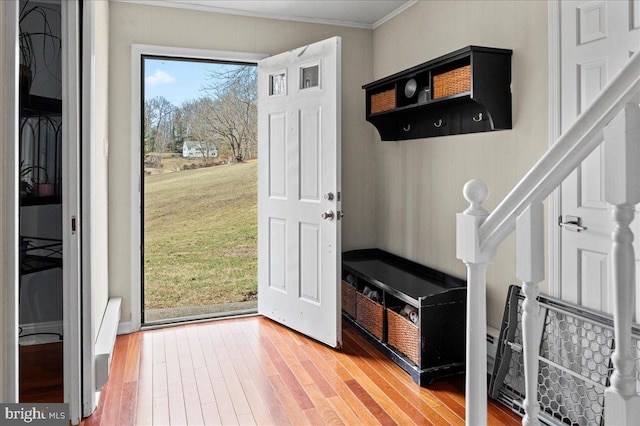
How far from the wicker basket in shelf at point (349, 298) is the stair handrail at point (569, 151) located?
2465 millimetres

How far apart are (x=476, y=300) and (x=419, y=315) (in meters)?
1.57

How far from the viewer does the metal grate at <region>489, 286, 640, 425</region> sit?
6.66ft

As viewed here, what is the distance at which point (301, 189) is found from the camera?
11.2 ft

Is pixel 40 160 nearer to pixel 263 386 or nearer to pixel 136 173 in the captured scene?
pixel 136 173

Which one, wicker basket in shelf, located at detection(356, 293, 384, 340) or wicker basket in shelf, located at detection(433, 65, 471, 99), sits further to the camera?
wicker basket in shelf, located at detection(356, 293, 384, 340)

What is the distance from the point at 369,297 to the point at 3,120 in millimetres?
2526

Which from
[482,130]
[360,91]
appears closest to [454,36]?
[482,130]

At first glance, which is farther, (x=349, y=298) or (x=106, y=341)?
(x=349, y=298)

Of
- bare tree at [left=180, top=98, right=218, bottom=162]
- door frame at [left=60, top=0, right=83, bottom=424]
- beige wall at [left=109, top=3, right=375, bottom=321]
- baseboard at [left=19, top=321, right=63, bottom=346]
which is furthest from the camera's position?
bare tree at [left=180, top=98, right=218, bottom=162]

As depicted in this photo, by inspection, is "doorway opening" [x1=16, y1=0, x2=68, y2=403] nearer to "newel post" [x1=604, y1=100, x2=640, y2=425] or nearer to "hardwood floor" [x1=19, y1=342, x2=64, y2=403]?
"hardwood floor" [x1=19, y1=342, x2=64, y2=403]

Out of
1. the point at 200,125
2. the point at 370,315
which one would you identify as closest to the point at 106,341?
the point at 370,315

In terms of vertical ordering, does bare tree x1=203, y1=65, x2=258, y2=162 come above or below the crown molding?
below

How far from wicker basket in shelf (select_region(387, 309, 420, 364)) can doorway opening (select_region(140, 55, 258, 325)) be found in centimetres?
→ 230

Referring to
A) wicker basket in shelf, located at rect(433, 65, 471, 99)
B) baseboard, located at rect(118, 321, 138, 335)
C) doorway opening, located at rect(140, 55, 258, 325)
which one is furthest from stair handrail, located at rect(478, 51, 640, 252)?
doorway opening, located at rect(140, 55, 258, 325)
